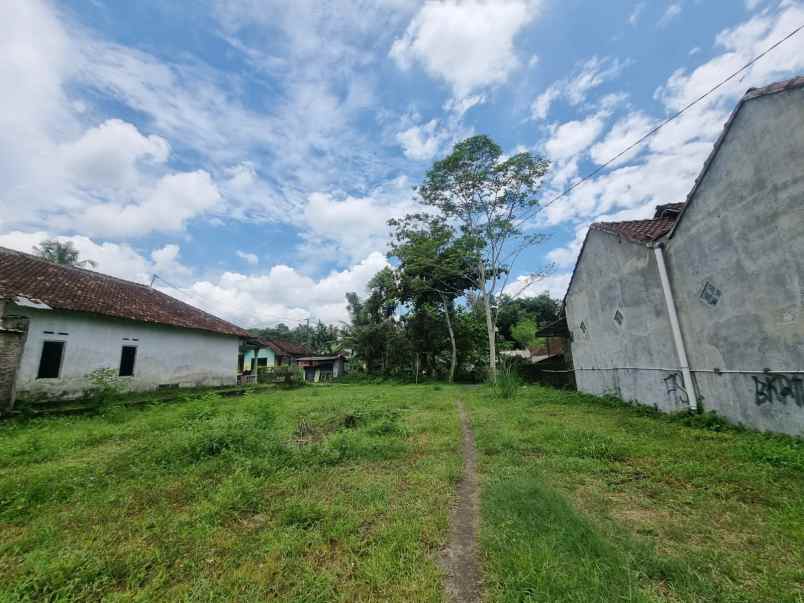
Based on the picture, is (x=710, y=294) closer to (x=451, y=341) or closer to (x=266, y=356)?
(x=451, y=341)

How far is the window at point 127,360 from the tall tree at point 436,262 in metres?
15.4

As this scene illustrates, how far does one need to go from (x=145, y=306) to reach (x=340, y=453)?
14.8 meters

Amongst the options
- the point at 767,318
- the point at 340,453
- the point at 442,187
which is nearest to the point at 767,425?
the point at 767,318

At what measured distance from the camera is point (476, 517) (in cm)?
338

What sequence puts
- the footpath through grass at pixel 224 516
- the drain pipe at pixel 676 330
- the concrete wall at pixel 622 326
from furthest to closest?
1. the concrete wall at pixel 622 326
2. the drain pipe at pixel 676 330
3. the footpath through grass at pixel 224 516

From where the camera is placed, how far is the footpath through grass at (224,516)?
7.88 feet

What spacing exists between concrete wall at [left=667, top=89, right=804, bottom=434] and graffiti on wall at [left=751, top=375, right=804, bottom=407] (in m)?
0.02

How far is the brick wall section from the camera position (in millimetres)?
8602

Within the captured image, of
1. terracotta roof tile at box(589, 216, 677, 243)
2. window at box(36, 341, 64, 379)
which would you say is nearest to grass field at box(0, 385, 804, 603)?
terracotta roof tile at box(589, 216, 677, 243)

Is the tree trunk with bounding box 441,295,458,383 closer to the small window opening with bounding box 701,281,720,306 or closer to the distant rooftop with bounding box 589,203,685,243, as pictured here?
the distant rooftop with bounding box 589,203,685,243

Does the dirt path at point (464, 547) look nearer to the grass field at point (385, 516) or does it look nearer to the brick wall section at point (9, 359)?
the grass field at point (385, 516)

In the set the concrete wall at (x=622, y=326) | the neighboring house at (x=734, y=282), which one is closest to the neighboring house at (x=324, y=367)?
the concrete wall at (x=622, y=326)

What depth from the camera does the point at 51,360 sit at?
425 inches

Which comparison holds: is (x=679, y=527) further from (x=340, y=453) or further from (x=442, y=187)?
(x=442, y=187)
